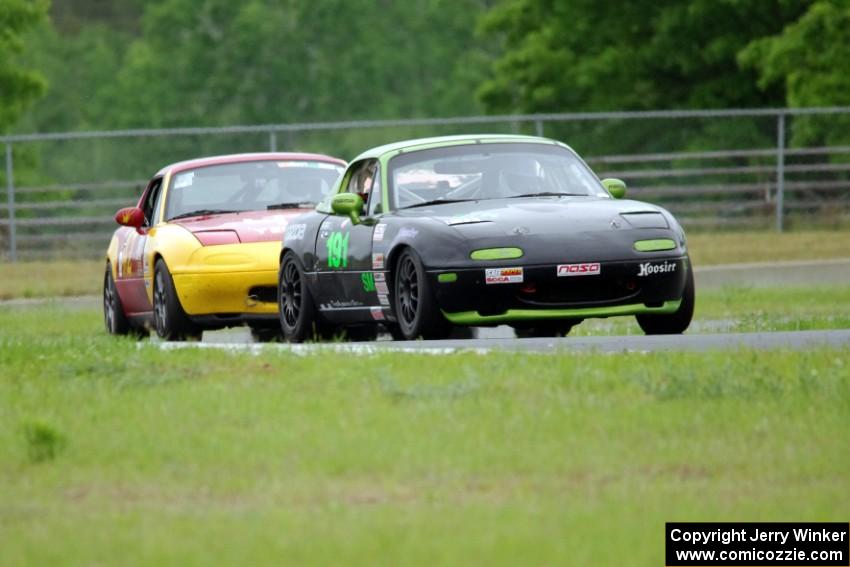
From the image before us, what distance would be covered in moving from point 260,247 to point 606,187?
304 cm

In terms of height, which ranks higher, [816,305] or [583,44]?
[583,44]

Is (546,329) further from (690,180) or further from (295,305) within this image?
(690,180)

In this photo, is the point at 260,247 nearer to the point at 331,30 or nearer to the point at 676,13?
the point at 676,13

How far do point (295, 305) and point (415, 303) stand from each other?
232cm

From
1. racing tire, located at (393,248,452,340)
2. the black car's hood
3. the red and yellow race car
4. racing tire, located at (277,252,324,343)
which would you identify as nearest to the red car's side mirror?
the red and yellow race car

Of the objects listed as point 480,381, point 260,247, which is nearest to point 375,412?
point 480,381

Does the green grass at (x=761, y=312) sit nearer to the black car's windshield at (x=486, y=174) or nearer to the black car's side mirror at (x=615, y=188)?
the black car's side mirror at (x=615, y=188)

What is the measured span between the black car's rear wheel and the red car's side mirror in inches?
82.9

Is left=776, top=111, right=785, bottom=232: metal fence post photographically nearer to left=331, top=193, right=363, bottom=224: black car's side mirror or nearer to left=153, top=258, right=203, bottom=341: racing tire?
left=153, top=258, right=203, bottom=341: racing tire

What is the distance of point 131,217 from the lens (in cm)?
1593

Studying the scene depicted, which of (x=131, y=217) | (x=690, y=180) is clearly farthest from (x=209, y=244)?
(x=690, y=180)

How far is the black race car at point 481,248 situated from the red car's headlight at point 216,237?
36.7 inches

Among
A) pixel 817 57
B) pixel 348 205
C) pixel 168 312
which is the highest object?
pixel 817 57

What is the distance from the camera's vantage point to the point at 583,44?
40.6 metres
